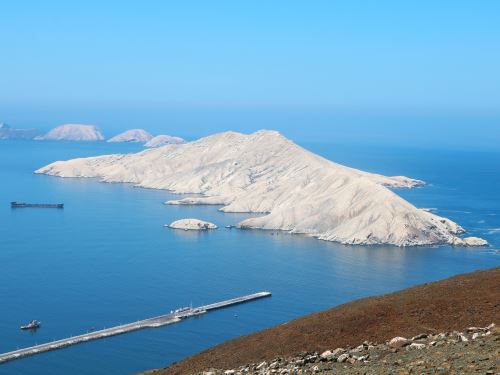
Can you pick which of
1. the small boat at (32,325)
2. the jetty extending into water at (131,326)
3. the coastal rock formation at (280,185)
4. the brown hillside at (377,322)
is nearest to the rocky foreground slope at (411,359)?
the brown hillside at (377,322)

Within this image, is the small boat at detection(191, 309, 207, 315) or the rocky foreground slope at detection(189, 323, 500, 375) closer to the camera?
the rocky foreground slope at detection(189, 323, 500, 375)

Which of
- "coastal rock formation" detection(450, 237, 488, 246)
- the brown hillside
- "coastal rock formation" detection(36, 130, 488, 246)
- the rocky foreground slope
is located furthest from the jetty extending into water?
"coastal rock formation" detection(450, 237, 488, 246)

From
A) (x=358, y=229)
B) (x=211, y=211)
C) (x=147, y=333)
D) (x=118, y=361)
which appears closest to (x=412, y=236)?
(x=358, y=229)

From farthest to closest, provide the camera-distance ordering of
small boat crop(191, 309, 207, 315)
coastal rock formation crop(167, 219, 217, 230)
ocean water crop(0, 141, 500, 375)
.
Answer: coastal rock formation crop(167, 219, 217, 230) → small boat crop(191, 309, 207, 315) → ocean water crop(0, 141, 500, 375)

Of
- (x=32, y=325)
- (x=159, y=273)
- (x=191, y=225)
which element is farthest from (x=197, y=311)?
(x=191, y=225)

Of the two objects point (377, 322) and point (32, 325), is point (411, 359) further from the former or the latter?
point (32, 325)

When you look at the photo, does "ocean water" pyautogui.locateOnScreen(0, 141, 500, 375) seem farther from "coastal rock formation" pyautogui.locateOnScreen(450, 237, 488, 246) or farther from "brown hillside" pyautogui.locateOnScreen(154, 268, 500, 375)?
"brown hillside" pyautogui.locateOnScreen(154, 268, 500, 375)

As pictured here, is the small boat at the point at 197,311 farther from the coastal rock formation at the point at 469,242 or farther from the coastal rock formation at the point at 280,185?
the coastal rock formation at the point at 469,242
